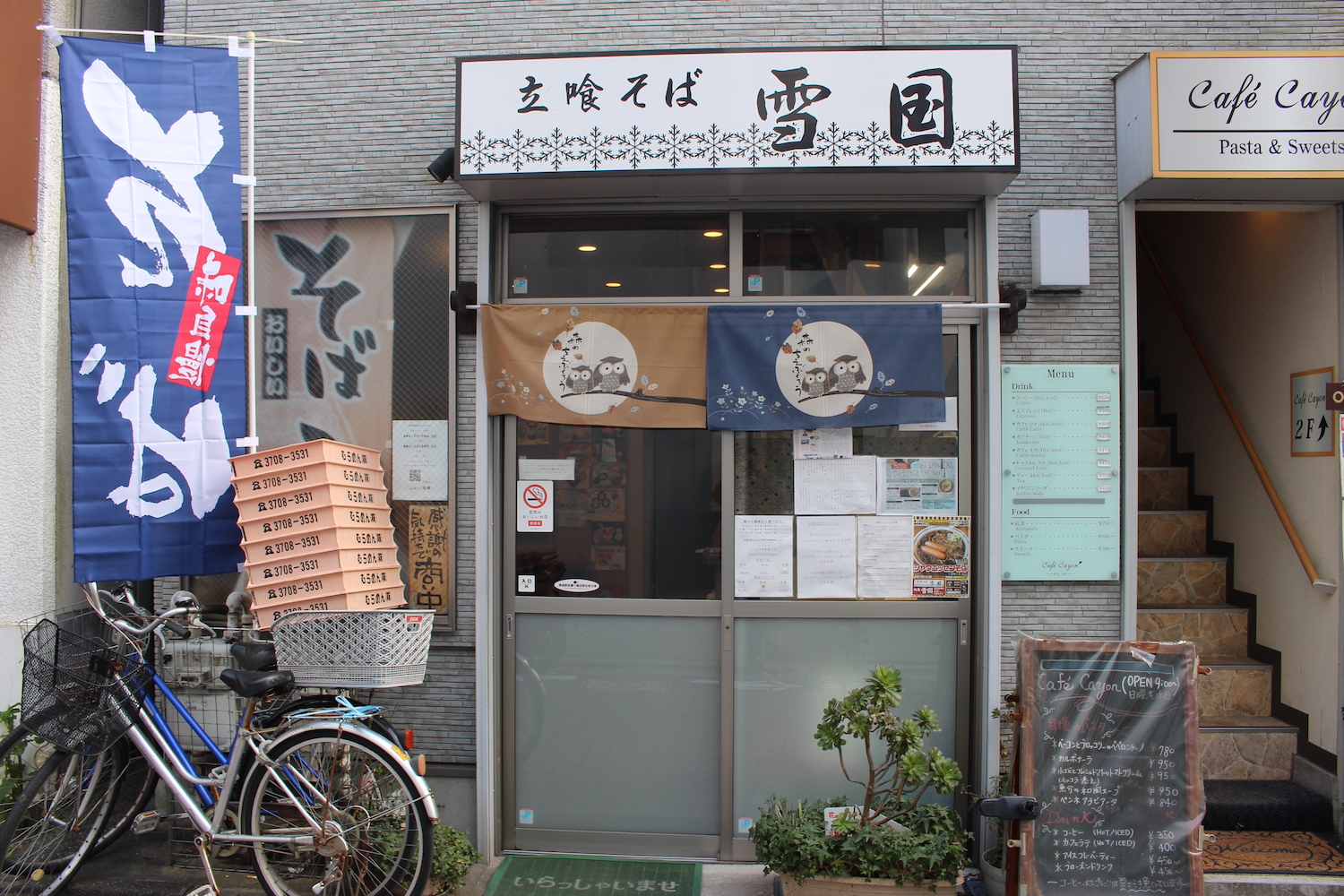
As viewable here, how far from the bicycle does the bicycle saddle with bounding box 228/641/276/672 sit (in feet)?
0.04

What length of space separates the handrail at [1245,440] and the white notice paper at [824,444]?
2825mm

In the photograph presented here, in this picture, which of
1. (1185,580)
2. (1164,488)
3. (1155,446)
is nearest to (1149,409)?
(1155,446)

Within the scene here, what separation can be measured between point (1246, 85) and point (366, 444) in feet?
17.4

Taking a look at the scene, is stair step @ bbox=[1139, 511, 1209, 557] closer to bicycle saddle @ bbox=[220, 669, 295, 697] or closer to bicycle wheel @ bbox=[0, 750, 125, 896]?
bicycle saddle @ bbox=[220, 669, 295, 697]

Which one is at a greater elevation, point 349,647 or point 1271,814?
point 349,647

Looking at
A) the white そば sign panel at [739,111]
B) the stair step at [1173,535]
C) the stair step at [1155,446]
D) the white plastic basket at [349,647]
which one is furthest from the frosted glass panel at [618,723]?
the stair step at [1155,446]

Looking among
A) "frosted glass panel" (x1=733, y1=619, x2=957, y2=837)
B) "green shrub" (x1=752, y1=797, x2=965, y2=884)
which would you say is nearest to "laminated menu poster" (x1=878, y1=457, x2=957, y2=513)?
"frosted glass panel" (x1=733, y1=619, x2=957, y2=837)

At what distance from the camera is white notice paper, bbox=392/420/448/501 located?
475cm

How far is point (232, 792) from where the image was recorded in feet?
12.7

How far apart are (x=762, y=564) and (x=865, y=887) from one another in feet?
5.47

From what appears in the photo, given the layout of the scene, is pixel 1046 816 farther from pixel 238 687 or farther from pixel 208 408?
pixel 208 408

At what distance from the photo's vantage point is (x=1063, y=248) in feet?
14.7

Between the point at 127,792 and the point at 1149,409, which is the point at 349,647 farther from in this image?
the point at 1149,409

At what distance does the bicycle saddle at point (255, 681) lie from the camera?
141 inches
